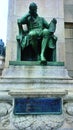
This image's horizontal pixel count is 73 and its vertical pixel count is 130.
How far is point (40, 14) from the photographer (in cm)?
804

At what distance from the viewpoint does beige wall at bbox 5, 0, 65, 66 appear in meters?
7.66

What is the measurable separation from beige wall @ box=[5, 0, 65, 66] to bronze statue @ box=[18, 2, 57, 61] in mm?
933

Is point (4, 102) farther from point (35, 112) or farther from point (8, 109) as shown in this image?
point (35, 112)

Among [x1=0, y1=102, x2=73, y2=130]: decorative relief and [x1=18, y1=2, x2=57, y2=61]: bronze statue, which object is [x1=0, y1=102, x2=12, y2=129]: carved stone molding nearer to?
[x1=0, y1=102, x2=73, y2=130]: decorative relief

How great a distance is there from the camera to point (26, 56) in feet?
22.1

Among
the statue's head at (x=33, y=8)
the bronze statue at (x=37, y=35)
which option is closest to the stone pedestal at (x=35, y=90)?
the bronze statue at (x=37, y=35)

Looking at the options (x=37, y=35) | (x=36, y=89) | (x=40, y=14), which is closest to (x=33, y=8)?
(x=37, y=35)

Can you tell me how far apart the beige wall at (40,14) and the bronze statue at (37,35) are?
0.93m

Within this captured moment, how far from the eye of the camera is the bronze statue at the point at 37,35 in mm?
6469

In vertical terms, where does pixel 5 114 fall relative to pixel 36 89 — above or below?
below

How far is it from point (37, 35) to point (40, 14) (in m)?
1.72

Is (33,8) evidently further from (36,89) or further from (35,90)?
(35,90)

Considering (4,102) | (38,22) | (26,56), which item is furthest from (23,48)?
A: (4,102)

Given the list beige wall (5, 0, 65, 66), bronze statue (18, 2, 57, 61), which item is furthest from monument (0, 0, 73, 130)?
beige wall (5, 0, 65, 66)
